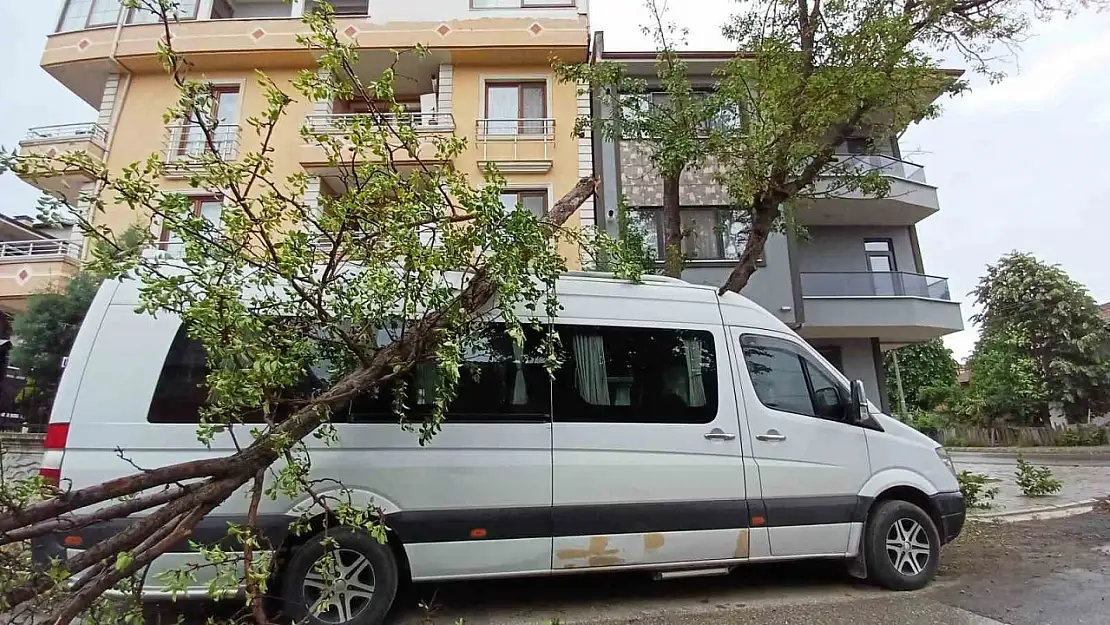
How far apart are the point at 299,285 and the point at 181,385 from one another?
1.13 meters

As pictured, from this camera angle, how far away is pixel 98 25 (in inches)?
568

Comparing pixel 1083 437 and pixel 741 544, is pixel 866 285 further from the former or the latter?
pixel 741 544

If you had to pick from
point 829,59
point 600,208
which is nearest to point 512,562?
point 829,59

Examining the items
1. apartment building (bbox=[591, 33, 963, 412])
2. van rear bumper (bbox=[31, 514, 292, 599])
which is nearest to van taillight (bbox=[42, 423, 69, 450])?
van rear bumper (bbox=[31, 514, 292, 599])

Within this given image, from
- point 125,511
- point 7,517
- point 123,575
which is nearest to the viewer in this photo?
point 7,517

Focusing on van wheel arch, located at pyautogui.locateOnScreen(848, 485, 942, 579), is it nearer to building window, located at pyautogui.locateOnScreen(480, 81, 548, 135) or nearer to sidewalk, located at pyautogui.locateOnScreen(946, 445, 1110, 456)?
building window, located at pyautogui.locateOnScreen(480, 81, 548, 135)

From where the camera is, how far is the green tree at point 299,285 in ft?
9.87

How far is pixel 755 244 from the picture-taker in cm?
732

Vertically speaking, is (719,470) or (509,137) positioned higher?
(509,137)

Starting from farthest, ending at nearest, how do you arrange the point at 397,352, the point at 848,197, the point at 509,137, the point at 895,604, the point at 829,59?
the point at 848,197 < the point at 509,137 < the point at 829,59 < the point at 895,604 < the point at 397,352

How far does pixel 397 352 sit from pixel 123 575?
1.69 metres

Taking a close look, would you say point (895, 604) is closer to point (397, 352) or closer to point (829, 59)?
point (397, 352)

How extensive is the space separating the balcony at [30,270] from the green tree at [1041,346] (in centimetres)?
3216

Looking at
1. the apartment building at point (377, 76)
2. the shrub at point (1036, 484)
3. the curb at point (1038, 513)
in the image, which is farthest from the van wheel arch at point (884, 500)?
the apartment building at point (377, 76)
